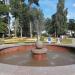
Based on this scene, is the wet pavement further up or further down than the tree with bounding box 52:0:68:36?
further down

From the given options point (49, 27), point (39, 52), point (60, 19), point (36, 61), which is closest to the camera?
point (36, 61)

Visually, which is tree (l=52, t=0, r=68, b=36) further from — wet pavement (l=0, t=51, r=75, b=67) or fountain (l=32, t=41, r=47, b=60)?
wet pavement (l=0, t=51, r=75, b=67)

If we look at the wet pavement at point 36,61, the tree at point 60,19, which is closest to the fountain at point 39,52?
the wet pavement at point 36,61

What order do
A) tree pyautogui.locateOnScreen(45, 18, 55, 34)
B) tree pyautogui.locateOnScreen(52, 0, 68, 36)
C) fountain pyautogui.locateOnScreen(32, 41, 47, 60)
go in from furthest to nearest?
tree pyautogui.locateOnScreen(45, 18, 55, 34)
tree pyautogui.locateOnScreen(52, 0, 68, 36)
fountain pyautogui.locateOnScreen(32, 41, 47, 60)

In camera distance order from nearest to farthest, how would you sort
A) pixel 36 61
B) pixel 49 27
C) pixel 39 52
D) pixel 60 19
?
1. pixel 36 61
2. pixel 39 52
3. pixel 60 19
4. pixel 49 27

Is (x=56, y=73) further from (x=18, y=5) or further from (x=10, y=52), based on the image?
(x=18, y=5)

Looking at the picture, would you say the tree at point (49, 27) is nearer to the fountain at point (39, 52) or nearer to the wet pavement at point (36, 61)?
the fountain at point (39, 52)

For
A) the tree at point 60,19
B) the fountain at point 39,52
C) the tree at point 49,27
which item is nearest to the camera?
the fountain at point 39,52

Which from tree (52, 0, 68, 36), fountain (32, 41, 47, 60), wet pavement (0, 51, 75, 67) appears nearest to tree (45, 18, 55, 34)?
tree (52, 0, 68, 36)

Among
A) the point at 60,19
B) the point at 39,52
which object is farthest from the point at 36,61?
the point at 60,19

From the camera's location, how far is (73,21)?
8056 cm

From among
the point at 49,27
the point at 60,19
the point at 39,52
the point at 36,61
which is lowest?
the point at 36,61

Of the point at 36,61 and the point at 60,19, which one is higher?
the point at 60,19

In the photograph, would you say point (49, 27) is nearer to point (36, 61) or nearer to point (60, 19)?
point (60, 19)
